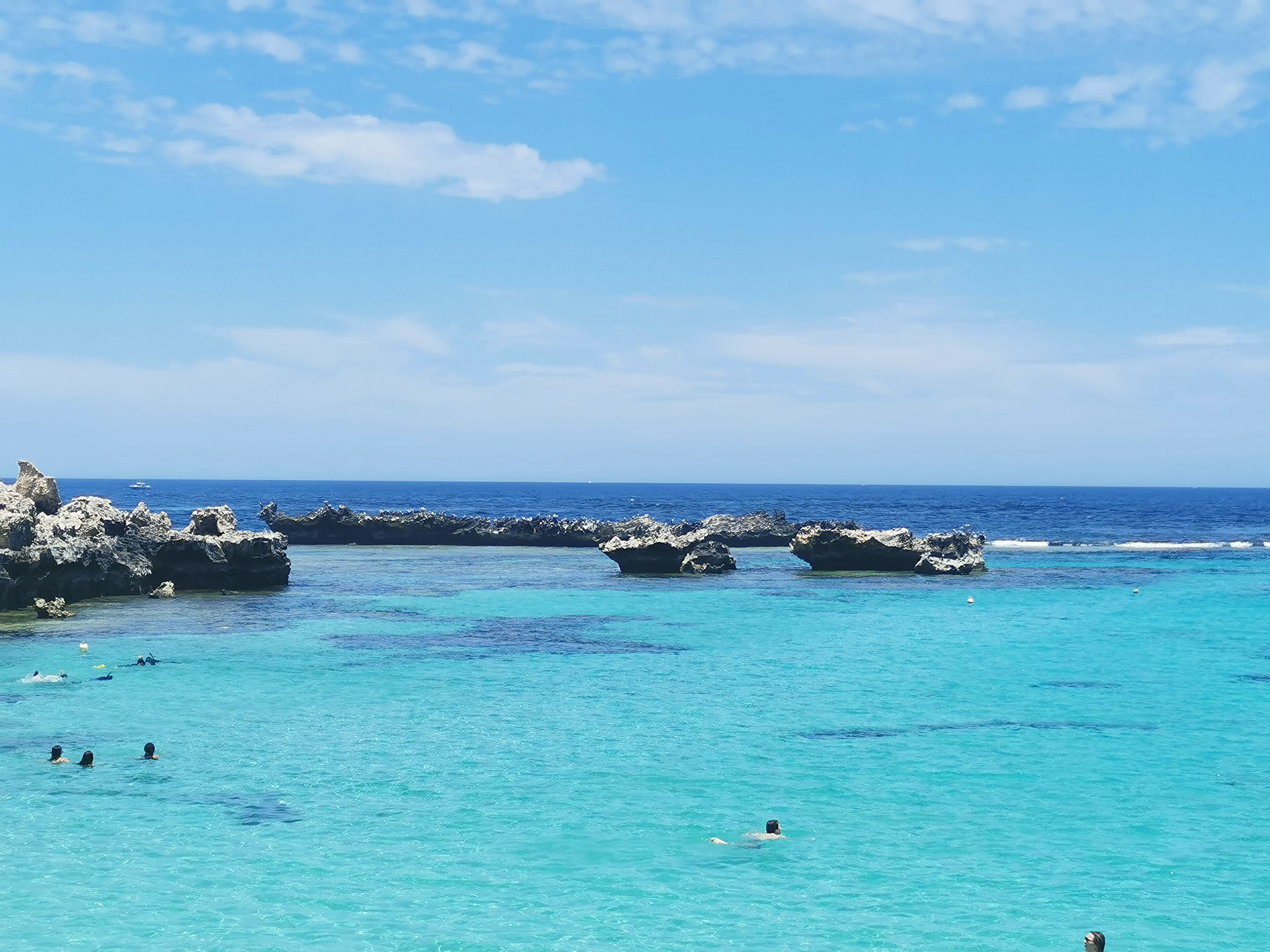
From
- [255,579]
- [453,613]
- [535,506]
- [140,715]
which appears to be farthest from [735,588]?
[535,506]

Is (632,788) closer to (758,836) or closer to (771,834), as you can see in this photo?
(758,836)

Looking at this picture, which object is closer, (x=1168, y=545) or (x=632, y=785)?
(x=632, y=785)

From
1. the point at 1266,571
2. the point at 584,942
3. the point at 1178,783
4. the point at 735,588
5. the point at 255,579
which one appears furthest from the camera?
the point at 1266,571

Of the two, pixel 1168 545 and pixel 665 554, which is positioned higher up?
pixel 1168 545

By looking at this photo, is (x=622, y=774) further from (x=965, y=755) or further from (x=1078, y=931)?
(x=1078, y=931)

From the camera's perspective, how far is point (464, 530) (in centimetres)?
10412

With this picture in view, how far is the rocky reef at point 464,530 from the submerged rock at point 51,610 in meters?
51.3

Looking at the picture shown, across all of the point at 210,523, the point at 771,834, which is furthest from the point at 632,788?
the point at 210,523

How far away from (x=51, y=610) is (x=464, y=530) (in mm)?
57535

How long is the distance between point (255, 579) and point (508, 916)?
4816 centimetres

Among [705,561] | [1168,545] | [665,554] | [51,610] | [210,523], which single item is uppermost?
[210,523]

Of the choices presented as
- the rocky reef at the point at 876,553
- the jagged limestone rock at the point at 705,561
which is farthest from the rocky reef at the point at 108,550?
the rocky reef at the point at 876,553

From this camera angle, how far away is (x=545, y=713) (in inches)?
1219

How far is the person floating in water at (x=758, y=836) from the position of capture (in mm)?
20141
